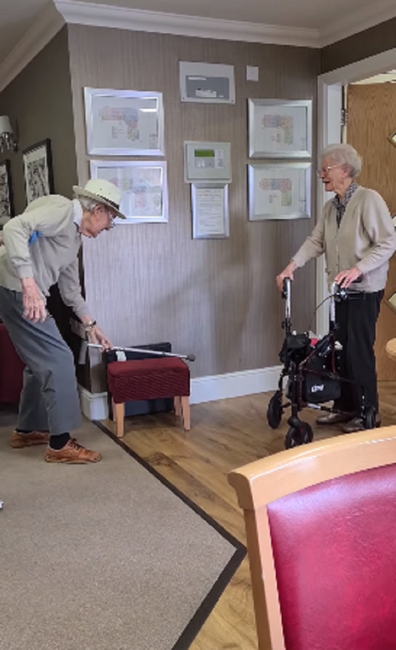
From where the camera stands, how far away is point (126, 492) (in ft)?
8.87

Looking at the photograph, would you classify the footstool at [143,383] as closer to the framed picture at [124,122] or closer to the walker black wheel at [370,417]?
the walker black wheel at [370,417]

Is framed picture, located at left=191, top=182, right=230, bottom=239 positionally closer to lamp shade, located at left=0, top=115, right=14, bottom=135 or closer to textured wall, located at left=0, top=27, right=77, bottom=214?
textured wall, located at left=0, top=27, right=77, bottom=214

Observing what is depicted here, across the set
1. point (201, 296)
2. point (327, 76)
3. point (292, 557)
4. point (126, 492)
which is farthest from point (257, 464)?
point (327, 76)

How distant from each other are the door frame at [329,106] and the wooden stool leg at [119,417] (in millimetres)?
1641

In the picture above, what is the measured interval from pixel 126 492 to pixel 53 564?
23.3 inches

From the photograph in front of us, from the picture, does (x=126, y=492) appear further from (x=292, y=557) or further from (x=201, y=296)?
(x=292, y=557)

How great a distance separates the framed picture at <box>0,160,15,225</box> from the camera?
16.6ft

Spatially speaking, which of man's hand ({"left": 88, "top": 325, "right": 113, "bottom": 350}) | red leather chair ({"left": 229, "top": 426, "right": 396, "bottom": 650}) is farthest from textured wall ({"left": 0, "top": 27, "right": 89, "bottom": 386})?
red leather chair ({"left": 229, "top": 426, "right": 396, "bottom": 650})

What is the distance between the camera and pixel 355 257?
3.21 m

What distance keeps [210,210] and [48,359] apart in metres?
1.56

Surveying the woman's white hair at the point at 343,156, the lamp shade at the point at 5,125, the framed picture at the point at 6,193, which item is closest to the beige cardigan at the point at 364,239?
the woman's white hair at the point at 343,156

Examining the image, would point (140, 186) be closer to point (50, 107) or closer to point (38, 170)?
point (50, 107)

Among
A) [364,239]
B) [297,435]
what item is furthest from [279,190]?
[297,435]

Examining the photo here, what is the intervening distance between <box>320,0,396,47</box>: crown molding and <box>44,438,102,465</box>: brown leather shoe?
116 inches
